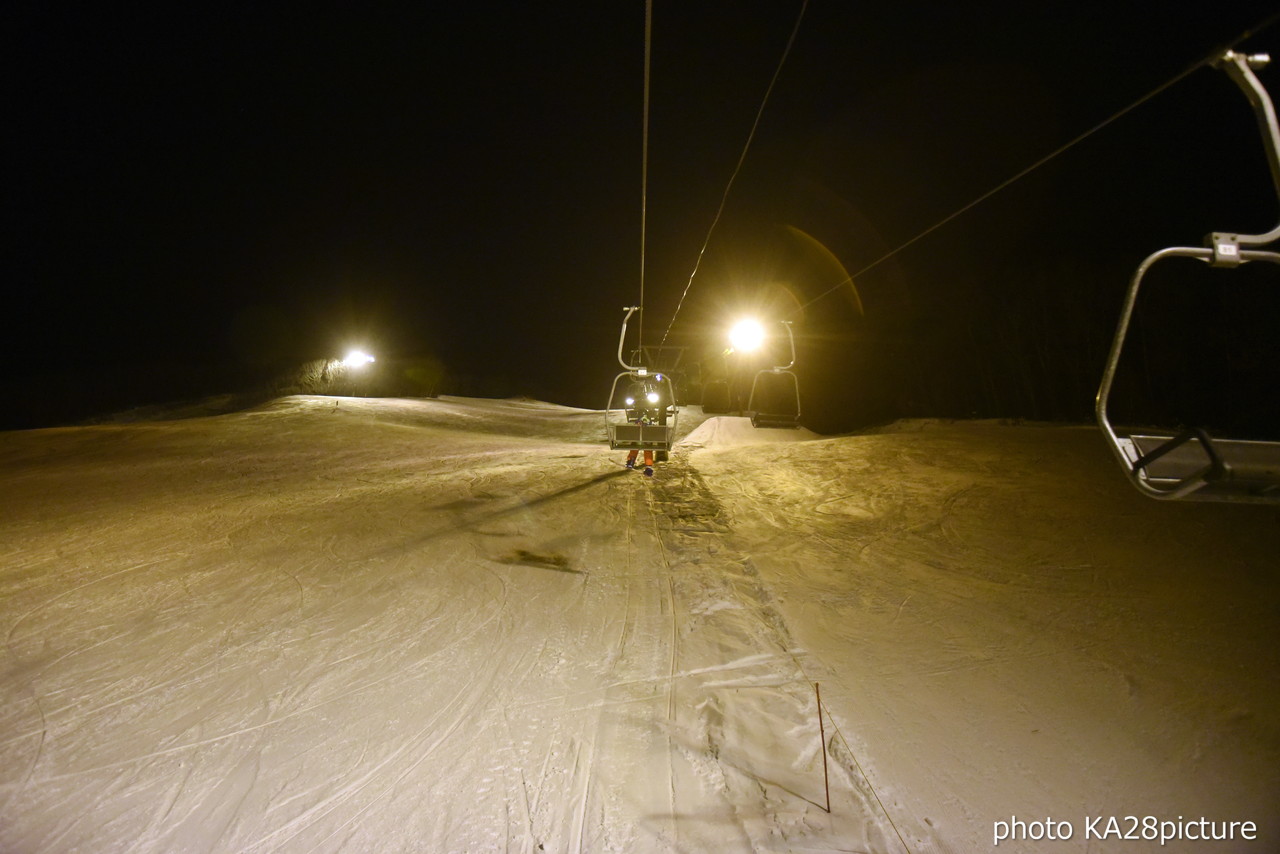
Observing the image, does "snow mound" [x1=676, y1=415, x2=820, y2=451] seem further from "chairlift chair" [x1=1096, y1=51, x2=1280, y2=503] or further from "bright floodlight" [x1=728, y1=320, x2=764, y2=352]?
"chairlift chair" [x1=1096, y1=51, x2=1280, y2=503]

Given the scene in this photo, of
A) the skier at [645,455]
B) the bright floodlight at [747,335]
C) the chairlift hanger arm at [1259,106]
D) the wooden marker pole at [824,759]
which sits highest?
the bright floodlight at [747,335]

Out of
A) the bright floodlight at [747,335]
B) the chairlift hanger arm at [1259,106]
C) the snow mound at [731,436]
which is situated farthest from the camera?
the snow mound at [731,436]

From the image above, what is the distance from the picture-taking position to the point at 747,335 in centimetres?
1535

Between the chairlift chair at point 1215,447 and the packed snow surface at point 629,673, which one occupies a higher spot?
the chairlift chair at point 1215,447

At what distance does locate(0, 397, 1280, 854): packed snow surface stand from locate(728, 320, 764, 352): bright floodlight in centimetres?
697

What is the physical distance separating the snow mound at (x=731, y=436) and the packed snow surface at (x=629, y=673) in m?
9.13

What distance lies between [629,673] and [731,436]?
52.9ft

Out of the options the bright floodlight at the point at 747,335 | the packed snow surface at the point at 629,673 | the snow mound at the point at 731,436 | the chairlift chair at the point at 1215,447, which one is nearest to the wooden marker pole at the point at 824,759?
the packed snow surface at the point at 629,673

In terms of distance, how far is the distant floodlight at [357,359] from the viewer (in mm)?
34181

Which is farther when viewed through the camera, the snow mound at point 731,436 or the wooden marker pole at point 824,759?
the snow mound at point 731,436

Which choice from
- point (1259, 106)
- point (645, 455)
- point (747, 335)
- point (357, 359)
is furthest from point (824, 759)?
point (357, 359)

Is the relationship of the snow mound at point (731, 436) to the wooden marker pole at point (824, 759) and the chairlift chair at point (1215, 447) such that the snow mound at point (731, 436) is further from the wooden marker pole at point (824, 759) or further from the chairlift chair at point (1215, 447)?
the chairlift chair at point (1215, 447)

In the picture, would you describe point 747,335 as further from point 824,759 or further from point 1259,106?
point 824,759

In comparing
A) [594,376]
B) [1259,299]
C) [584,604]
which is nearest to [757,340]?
[584,604]
